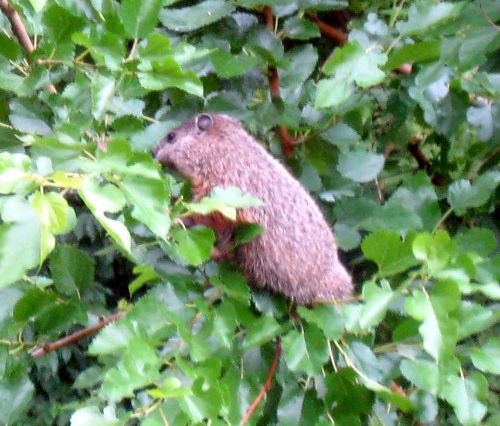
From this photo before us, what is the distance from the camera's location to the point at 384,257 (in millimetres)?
832

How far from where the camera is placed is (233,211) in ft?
2.40

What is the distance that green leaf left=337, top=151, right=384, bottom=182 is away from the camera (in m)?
1.20

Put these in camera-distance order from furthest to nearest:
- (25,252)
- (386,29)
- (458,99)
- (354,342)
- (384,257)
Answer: (458,99)
(386,29)
(354,342)
(384,257)
(25,252)

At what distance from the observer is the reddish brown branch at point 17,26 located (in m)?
0.84

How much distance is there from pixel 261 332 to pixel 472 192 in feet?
1.67

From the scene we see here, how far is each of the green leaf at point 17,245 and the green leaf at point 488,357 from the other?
587mm

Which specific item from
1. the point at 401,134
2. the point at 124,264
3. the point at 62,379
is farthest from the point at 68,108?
the point at 62,379

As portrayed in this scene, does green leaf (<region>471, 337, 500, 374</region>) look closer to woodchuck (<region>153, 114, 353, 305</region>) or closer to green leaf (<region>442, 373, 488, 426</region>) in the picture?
green leaf (<region>442, 373, 488, 426</region>)

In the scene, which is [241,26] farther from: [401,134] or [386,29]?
[401,134]

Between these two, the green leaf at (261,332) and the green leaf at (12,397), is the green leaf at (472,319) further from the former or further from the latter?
the green leaf at (12,397)

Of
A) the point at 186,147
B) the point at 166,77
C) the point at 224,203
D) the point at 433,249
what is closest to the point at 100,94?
the point at 166,77

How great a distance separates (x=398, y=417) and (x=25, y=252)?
2.85ft

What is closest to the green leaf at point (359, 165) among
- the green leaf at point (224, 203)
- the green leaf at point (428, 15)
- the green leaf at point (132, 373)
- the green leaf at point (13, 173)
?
the green leaf at point (428, 15)

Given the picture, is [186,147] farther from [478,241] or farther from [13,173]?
[13,173]
